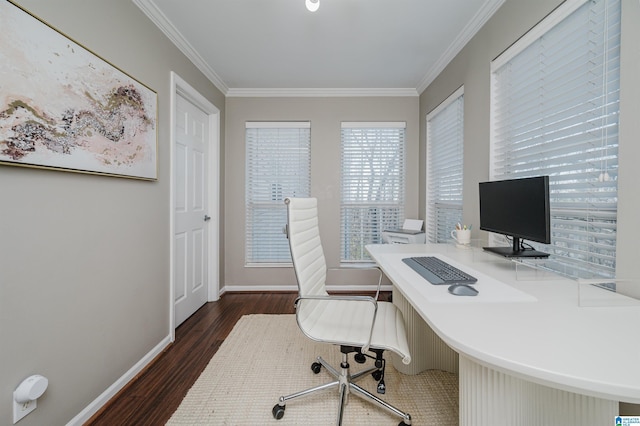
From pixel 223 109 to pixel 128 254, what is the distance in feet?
7.59

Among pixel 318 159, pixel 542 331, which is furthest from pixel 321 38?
pixel 542 331

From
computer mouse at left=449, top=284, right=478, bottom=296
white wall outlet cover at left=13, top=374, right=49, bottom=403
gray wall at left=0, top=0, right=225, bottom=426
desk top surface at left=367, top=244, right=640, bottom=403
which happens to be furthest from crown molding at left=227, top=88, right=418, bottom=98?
white wall outlet cover at left=13, top=374, right=49, bottom=403

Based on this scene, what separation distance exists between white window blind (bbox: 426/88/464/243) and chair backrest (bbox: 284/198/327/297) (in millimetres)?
1542

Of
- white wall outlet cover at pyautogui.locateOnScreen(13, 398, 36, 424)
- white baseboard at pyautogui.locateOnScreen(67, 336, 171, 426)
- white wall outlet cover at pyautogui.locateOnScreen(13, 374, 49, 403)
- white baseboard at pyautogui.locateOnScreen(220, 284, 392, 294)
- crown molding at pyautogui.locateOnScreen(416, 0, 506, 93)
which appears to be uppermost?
crown molding at pyautogui.locateOnScreen(416, 0, 506, 93)

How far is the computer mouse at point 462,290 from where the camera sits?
1043 millimetres

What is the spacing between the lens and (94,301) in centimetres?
153

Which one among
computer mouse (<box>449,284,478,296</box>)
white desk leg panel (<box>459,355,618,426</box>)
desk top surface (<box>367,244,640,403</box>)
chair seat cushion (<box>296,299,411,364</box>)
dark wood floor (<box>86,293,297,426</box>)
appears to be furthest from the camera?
dark wood floor (<box>86,293,297,426</box>)

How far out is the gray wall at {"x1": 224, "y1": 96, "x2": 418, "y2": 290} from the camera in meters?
3.51

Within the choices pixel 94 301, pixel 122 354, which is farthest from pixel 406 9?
pixel 122 354

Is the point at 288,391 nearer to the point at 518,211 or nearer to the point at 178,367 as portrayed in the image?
the point at 178,367

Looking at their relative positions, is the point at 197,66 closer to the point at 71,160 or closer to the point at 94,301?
the point at 71,160

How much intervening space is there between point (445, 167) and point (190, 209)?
270 centimetres

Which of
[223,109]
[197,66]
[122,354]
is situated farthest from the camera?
[223,109]

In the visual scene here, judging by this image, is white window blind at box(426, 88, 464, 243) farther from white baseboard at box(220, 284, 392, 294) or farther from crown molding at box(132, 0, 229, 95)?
crown molding at box(132, 0, 229, 95)
